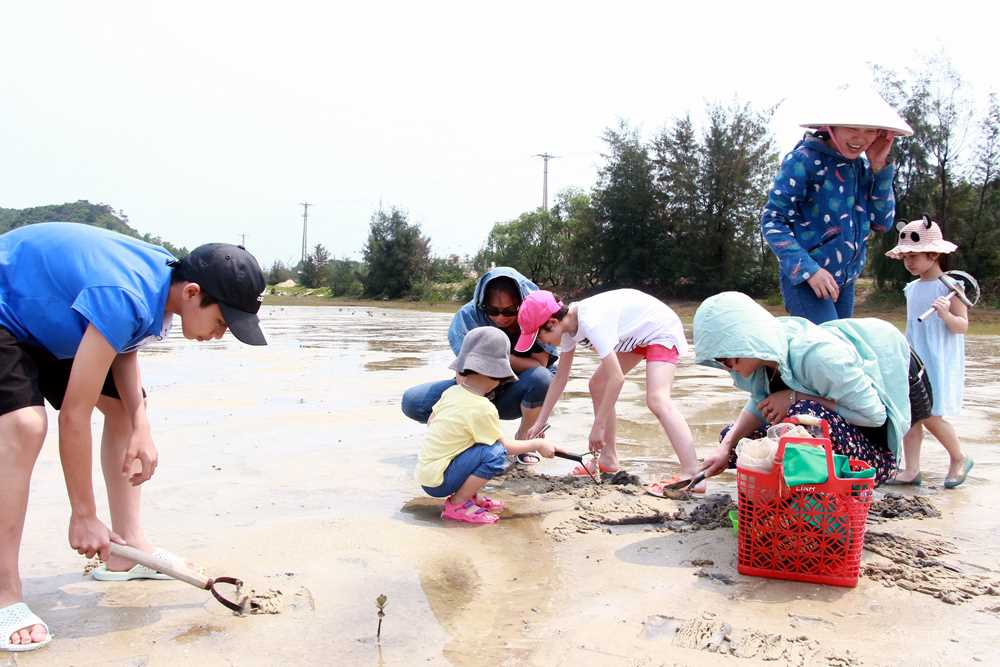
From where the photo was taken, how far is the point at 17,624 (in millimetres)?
2504

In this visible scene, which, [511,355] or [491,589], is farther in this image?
[511,355]

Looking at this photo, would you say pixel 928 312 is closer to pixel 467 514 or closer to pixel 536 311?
pixel 536 311

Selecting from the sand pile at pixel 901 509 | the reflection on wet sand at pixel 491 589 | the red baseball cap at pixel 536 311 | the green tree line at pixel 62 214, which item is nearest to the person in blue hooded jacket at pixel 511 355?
the red baseball cap at pixel 536 311

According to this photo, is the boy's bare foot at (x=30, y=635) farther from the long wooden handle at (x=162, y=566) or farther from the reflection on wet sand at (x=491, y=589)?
the reflection on wet sand at (x=491, y=589)

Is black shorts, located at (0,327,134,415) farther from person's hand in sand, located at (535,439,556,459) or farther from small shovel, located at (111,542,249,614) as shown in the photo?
person's hand in sand, located at (535,439,556,459)

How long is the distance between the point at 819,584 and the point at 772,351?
0.87 metres

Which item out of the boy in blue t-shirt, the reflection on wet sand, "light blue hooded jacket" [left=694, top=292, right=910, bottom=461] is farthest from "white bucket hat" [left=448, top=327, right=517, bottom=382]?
the boy in blue t-shirt

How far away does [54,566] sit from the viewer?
3.18 meters

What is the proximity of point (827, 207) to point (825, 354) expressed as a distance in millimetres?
Result: 1314

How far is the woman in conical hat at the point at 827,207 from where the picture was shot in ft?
13.6

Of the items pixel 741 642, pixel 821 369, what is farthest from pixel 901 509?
pixel 741 642

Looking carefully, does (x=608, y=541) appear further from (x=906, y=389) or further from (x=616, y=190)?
(x=616, y=190)

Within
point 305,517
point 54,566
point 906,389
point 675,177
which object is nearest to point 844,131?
point 906,389

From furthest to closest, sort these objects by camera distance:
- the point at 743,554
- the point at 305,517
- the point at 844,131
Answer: the point at 844,131
the point at 305,517
the point at 743,554
